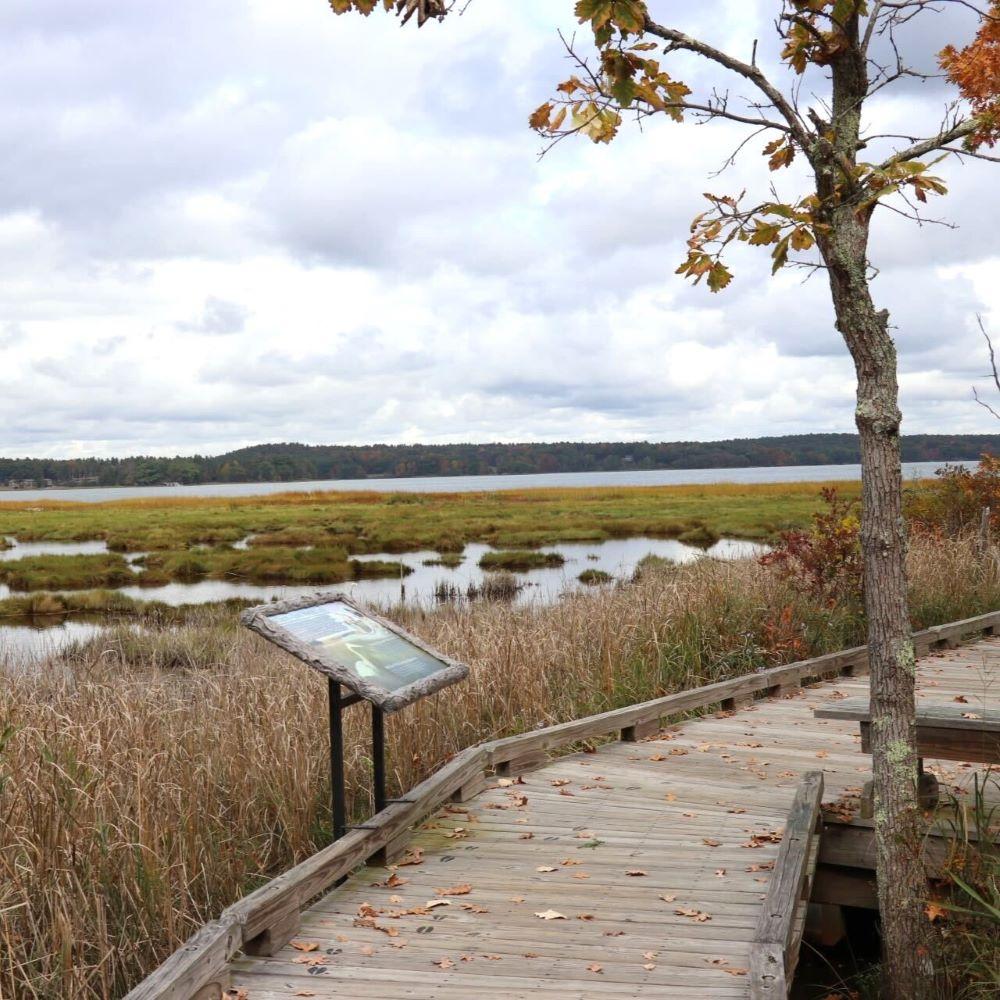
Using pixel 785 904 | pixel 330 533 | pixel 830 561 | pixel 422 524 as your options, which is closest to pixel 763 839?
pixel 785 904

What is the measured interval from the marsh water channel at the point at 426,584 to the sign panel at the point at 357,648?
8.84 m

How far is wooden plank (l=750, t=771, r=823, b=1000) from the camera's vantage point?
12.0 ft

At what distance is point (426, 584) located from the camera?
25.7 metres

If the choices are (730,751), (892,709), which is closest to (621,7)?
(892,709)

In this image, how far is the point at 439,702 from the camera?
758 centimetres

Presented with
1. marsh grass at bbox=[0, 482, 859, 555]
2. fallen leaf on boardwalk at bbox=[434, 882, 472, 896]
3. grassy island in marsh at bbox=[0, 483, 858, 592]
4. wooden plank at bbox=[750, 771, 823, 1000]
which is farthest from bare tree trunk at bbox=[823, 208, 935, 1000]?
marsh grass at bbox=[0, 482, 859, 555]

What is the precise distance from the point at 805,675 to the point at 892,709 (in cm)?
549

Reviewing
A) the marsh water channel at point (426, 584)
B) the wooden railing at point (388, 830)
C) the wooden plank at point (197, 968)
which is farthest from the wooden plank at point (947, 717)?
the marsh water channel at point (426, 584)

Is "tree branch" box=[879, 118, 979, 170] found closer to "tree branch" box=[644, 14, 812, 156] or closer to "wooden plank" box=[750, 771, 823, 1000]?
"tree branch" box=[644, 14, 812, 156]

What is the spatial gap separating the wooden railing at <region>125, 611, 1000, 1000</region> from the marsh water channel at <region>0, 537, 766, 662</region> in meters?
7.44

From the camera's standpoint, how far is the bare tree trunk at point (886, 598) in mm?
3928

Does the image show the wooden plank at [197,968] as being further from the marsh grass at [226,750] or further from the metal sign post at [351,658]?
the metal sign post at [351,658]

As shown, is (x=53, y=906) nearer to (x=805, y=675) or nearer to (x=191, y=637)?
(x=805, y=675)

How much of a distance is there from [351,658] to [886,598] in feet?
7.55
